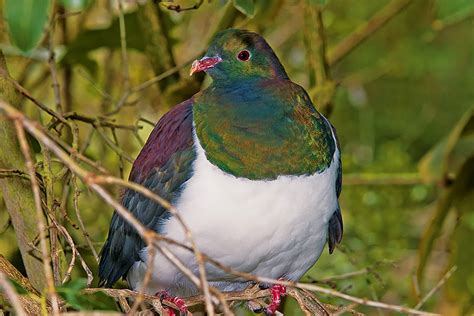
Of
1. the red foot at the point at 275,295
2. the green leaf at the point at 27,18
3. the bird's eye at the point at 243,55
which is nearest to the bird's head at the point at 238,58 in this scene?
the bird's eye at the point at 243,55

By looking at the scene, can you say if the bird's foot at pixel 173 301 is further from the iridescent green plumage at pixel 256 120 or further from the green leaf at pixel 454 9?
the green leaf at pixel 454 9

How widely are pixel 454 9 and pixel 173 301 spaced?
2.28ft

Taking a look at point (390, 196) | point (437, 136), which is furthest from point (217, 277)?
point (437, 136)

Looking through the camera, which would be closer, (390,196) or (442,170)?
(442,170)

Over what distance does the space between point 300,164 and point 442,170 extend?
546 mm

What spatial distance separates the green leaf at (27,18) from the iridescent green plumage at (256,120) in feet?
1.85

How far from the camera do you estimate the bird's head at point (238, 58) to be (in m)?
1.93

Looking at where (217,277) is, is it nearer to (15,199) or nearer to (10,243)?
(15,199)

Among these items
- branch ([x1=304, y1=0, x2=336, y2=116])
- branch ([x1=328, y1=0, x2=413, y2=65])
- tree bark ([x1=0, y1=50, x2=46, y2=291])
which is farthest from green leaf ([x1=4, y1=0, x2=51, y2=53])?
branch ([x1=328, y1=0, x2=413, y2=65])

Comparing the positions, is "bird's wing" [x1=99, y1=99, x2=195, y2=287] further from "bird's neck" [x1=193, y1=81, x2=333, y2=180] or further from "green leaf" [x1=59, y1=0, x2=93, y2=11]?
"green leaf" [x1=59, y1=0, x2=93, y2=11]

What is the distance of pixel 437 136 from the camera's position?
4.00 meters

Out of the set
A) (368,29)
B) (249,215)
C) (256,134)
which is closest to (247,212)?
(249,215)

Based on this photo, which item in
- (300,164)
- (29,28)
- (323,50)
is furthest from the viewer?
(323,50)

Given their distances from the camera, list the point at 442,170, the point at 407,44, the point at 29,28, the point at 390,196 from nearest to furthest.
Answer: the point at 29,28 < the point at 442,170 < the point at 390,196 < the point at 407,44
